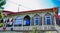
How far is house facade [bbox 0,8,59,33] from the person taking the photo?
6.12 metres

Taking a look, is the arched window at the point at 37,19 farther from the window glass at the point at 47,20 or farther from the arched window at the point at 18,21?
the arched window at the point at 18,21

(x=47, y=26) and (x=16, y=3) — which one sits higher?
(x=16, y=3)

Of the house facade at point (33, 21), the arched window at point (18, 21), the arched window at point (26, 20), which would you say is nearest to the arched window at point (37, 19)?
the house facade at point (33, 21)

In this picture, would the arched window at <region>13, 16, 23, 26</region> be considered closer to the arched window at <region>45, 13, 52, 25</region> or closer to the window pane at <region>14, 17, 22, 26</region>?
the window pane at <region>14, 17, 22, 26</region>

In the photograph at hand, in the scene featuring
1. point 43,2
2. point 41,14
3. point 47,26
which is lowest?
point 47,26

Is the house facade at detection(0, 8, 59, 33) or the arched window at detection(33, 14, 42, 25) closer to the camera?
the house facade at detection(0, 8, 59, 33)

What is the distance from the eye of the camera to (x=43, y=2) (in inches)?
243

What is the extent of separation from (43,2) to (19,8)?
0.83 metres

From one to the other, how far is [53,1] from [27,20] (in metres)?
1.06

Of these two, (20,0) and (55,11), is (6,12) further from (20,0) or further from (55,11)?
(55,11)

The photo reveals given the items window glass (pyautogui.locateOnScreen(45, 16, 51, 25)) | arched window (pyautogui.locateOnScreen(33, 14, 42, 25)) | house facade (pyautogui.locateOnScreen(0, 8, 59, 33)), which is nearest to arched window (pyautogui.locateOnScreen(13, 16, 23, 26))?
house facade (pyautogui.locateOnScreen(0, 8, 59, 33))

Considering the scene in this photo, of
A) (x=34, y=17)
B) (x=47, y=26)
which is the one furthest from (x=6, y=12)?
(x=47, y=26)

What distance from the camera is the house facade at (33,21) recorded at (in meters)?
6.12

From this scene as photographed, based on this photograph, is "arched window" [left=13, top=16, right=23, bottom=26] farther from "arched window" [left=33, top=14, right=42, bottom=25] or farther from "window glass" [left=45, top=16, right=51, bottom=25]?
"window glass" [left=45, top=16, right=51, bottom=25]
